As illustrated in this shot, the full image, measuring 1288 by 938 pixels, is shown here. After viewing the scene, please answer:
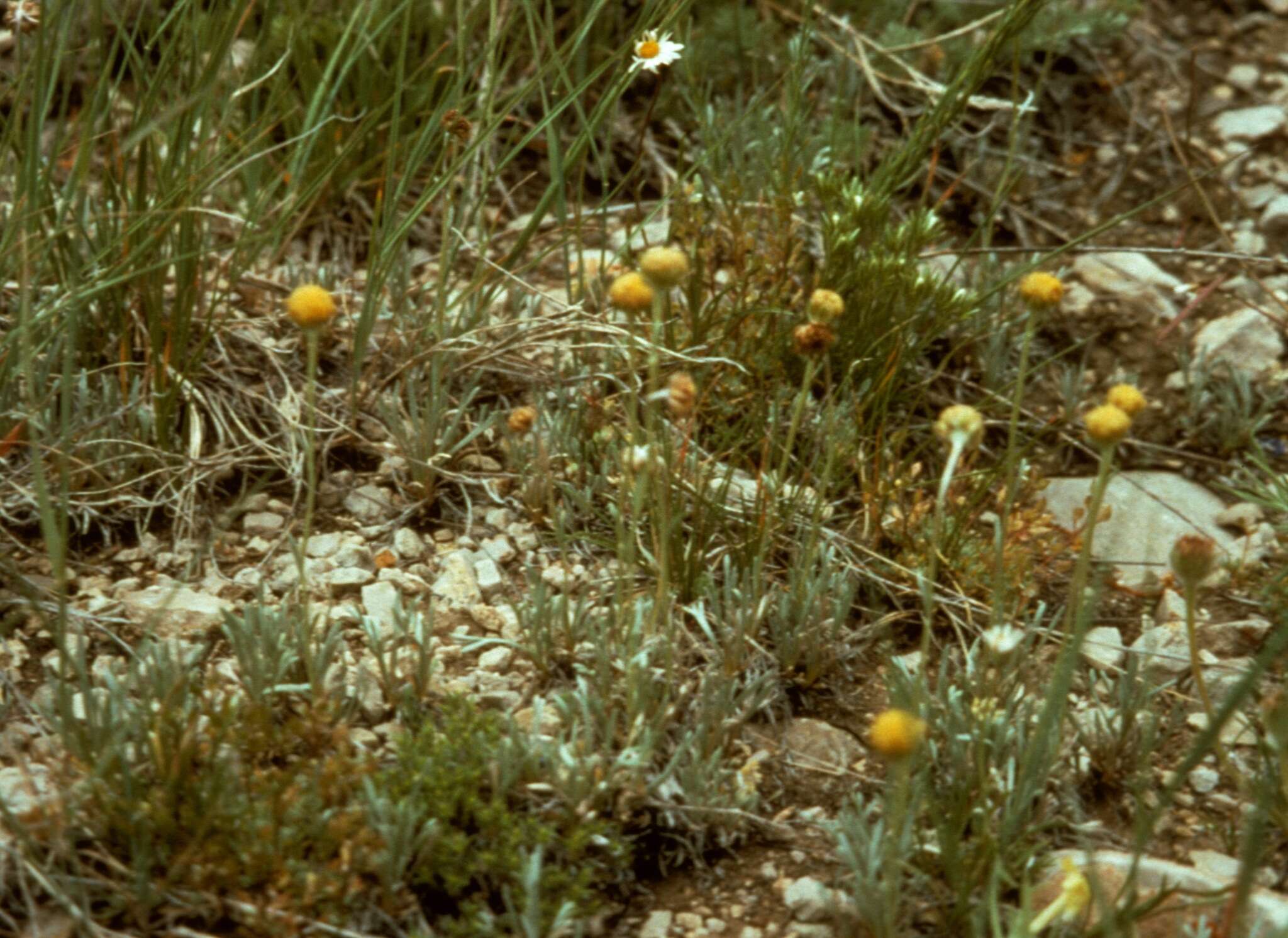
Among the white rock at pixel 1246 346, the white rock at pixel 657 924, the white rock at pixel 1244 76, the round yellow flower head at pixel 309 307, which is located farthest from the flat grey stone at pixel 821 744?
the white rock at pixel 1244 76

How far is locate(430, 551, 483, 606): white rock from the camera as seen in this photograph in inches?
98.6

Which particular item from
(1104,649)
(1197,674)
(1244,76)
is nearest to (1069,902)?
(1197,674)

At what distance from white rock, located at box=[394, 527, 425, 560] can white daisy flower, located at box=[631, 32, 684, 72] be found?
951 mm

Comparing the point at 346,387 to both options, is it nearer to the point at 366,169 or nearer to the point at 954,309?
the point at 366,169

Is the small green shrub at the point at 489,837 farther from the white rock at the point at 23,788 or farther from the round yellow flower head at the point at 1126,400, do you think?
the round yellow flower head at the point at 1126,400

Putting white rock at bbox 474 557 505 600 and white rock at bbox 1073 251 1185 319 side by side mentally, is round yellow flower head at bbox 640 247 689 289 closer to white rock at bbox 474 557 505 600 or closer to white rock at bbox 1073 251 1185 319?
white rock at bbox 474 557 505 600

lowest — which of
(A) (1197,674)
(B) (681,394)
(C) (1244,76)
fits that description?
(A) (1197,674)

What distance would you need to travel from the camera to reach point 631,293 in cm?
199

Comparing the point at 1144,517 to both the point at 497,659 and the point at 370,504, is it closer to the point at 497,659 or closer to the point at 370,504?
the point at 497,659

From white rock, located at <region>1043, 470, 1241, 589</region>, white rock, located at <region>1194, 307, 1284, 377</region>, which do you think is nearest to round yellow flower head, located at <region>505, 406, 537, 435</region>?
white rock, located at <region>1043, 470, 1241, 589</region>

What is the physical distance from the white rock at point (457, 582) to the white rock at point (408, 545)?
52mm

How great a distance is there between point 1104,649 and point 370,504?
54.6 inches

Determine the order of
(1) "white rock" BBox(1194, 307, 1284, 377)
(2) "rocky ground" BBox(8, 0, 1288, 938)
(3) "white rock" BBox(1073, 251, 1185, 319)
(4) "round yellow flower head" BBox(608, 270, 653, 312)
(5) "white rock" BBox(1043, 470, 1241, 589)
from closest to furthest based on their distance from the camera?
(4) "round yellow flower head" BBox(608, 270, 653, 312) < (2) "rocky ground" BBox(8, 0, 1288, 938) < (5) "white rock" BBox(1043, 470, 1241, 589) < (1) "white rock" BBox(1194, 307, 1284, 377) < (3) "white rock" BBox(1073, 251, 1185, 319)

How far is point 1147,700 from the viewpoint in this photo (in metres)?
2.29
